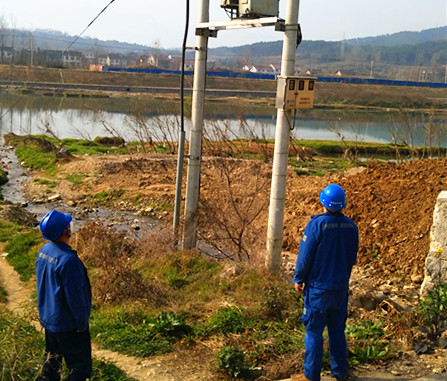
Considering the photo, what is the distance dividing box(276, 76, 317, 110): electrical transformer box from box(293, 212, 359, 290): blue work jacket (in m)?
2.75

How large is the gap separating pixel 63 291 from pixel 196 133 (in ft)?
16.7

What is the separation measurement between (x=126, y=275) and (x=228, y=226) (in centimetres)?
257

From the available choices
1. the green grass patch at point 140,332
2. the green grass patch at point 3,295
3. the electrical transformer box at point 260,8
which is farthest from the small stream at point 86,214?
the green grass patch at point 140,332

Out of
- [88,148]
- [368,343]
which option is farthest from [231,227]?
[88,148]

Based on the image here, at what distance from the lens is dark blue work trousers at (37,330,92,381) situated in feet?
15.3

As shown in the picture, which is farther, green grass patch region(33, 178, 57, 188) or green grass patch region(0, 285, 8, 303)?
green grass patch region(33, 178, 57, 188)

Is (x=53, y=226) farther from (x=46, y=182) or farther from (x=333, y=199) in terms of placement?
(x=46, y=182)

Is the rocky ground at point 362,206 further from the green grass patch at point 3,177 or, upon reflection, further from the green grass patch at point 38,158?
the green grass patch at point 38,158

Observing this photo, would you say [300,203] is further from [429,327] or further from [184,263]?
[429,327]

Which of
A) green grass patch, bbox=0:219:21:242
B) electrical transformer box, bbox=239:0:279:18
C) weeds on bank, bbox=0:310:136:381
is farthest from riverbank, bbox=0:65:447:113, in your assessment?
weeds on bank, bbox=0:310:136:381

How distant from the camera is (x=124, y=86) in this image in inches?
2908

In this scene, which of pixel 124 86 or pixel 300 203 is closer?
pixel 300 203

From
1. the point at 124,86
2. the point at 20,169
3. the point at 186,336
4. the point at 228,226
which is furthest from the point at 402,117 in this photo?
the point at 186,336

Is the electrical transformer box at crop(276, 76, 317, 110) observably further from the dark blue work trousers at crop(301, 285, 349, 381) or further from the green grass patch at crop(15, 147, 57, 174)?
the green grass patch at crop(15, 147, 57, 174)
